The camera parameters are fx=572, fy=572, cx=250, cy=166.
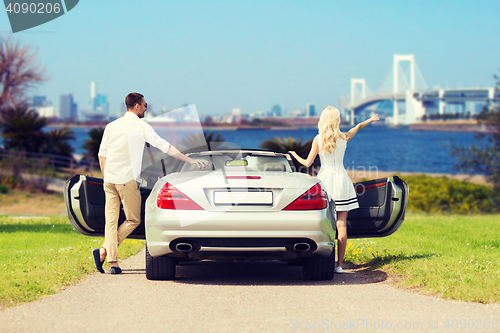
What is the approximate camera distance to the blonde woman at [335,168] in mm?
6355

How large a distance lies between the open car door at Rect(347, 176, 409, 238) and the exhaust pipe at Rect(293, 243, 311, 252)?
1.30 m

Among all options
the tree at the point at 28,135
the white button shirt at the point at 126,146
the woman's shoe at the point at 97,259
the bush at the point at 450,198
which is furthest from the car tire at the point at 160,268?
the tree at the point at 28,135

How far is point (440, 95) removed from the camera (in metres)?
81.0

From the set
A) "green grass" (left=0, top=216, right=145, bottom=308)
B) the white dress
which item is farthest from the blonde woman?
"green grass" (left=0, top=216, right=145, bottom=308)

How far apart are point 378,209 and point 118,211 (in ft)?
9.67

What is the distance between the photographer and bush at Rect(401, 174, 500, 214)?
21719 mm

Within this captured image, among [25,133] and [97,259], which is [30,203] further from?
[97,259]

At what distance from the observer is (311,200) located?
217 inches

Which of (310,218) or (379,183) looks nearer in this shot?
(310,218)

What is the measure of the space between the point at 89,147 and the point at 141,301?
32498 millimetres

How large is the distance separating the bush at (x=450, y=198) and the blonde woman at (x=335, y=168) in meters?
15.8

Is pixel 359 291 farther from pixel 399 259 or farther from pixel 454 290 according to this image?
pixel 399 259

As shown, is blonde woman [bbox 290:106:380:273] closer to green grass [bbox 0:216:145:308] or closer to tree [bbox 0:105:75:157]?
green grass [bbox 0:216:145:308]

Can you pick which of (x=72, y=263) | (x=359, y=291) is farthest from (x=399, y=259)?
(x=72, y=263)
